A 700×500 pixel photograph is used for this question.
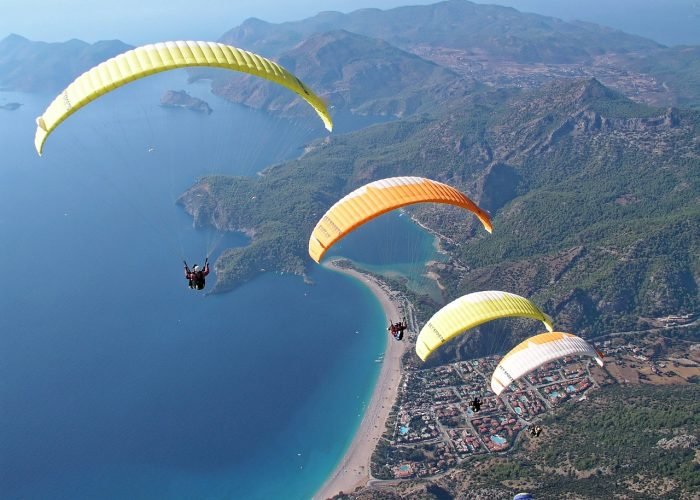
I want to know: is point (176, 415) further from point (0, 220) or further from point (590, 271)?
point (0, 220)

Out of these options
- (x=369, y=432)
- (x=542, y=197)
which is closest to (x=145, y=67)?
(x=369, y=432)

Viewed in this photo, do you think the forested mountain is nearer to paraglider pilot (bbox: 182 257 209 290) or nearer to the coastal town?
the coastal town

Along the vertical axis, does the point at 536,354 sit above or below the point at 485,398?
above

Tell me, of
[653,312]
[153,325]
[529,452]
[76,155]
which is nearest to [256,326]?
[153,325]

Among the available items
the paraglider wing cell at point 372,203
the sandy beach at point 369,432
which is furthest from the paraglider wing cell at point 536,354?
the sandy beach at point 369,432

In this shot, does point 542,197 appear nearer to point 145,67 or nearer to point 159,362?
point 159,362

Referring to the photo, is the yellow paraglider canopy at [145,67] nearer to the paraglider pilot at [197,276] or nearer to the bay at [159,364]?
the paraglider pilot at [197,276]
